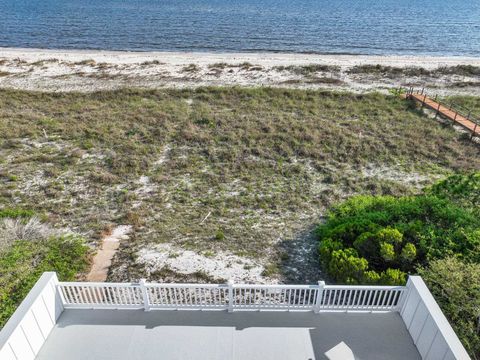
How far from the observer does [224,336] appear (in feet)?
24.1

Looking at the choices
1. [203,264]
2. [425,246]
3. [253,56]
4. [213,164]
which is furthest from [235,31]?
[425,246]

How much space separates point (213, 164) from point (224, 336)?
10257 mm

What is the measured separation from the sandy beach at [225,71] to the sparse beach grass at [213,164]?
4.54m

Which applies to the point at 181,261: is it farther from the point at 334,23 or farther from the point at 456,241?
the point at 334,23

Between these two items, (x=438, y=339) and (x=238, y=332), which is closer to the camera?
(x=438, y=339)

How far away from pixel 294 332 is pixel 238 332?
113 cm

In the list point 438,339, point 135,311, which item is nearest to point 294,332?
point 438,339

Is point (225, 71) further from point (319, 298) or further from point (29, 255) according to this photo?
point (319, 298)

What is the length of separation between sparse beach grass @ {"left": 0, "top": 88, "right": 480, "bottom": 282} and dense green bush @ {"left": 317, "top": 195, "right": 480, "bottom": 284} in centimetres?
108

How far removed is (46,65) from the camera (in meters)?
34.8

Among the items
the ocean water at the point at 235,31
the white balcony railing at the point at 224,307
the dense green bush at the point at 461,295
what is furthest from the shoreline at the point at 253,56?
the white balcony railing at the point at 224,307

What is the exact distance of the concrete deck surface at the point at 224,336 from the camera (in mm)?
6996

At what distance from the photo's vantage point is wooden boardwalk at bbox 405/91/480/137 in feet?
65.3

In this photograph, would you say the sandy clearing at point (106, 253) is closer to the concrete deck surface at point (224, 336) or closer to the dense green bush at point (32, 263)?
the dense green bush at point (32, 263)
